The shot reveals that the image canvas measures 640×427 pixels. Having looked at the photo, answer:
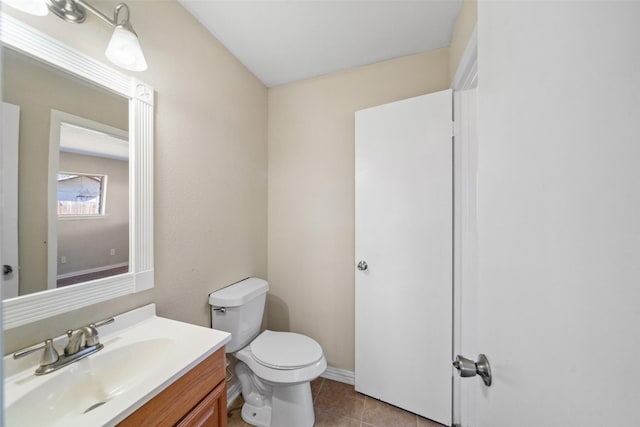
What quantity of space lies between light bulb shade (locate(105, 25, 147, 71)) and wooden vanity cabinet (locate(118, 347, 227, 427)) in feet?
3.98

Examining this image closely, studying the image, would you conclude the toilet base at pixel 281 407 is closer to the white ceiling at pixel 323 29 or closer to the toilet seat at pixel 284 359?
the toilet seat at pixel 284 359

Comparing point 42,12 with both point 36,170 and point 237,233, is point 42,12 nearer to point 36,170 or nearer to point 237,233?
point 36,170

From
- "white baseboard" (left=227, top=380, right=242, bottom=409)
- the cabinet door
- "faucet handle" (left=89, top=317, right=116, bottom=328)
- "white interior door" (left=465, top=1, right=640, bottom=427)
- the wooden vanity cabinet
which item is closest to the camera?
"white interior door" (left=465, top=1, right=640, bottom=427)

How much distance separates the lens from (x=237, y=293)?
1448mm

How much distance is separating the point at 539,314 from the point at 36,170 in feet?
4.56

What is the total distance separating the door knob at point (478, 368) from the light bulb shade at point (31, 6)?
1601mm

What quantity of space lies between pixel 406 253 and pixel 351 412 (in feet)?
3.51

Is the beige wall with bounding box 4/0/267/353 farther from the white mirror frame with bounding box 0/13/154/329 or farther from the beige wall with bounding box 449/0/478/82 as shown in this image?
the beige wall with bounding box 449/0/478/82

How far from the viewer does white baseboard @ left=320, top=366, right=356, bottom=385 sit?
1.73 metres

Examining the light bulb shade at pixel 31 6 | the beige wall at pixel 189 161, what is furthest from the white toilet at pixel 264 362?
the light bulb shade at pixel 31 6

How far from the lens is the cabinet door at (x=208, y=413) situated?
0.79 m

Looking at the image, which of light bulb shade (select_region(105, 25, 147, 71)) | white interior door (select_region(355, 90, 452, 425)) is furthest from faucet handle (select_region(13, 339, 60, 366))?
white interior door (select_region(355, 90, 452, 425))

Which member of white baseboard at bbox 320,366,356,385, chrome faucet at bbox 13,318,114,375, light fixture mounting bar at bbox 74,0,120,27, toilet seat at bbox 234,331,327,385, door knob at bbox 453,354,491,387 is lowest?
white baseboard at bbox 320,366,356,385

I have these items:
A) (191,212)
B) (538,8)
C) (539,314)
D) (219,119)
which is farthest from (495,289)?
(219,119)
